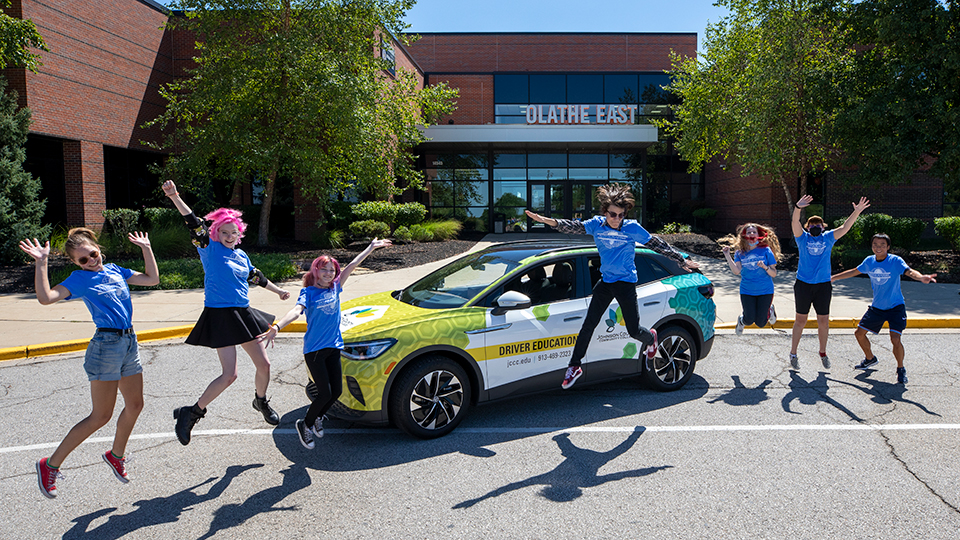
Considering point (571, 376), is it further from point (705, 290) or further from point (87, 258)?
point (87, 258)

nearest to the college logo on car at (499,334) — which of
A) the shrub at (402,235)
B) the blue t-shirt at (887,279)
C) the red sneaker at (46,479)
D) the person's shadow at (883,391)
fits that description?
the person's shadow at (883,391)

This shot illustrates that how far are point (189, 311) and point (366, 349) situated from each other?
22.7 feet

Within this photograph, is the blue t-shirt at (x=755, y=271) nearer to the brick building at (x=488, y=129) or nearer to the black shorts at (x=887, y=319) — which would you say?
the black shorts at (x=887, y=319)

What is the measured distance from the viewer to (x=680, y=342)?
6.08 meters

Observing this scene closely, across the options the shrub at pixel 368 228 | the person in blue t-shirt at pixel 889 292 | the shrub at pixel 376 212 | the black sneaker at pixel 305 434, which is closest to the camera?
the black sneaker at pixel 305 434

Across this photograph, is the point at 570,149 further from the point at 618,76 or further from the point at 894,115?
the point at 894,115

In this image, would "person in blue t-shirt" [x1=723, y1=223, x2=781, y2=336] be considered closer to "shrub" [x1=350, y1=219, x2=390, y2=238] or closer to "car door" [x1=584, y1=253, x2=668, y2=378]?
"car door" [x1=584, y1=253, x2=668, y2=378]

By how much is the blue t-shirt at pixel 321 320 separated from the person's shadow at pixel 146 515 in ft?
3.48

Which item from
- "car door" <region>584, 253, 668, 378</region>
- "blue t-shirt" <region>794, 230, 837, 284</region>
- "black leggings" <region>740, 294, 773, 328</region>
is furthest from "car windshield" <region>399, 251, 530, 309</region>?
"blue t-shirt" <region>794, 230, 837, 284</region>

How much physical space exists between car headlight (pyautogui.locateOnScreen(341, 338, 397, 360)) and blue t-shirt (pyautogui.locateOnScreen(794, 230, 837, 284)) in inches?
183

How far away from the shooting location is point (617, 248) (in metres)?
5.41

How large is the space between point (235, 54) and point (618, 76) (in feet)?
68.6

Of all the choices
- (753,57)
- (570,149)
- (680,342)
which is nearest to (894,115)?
(753,57)

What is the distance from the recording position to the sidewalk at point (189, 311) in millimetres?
8500
